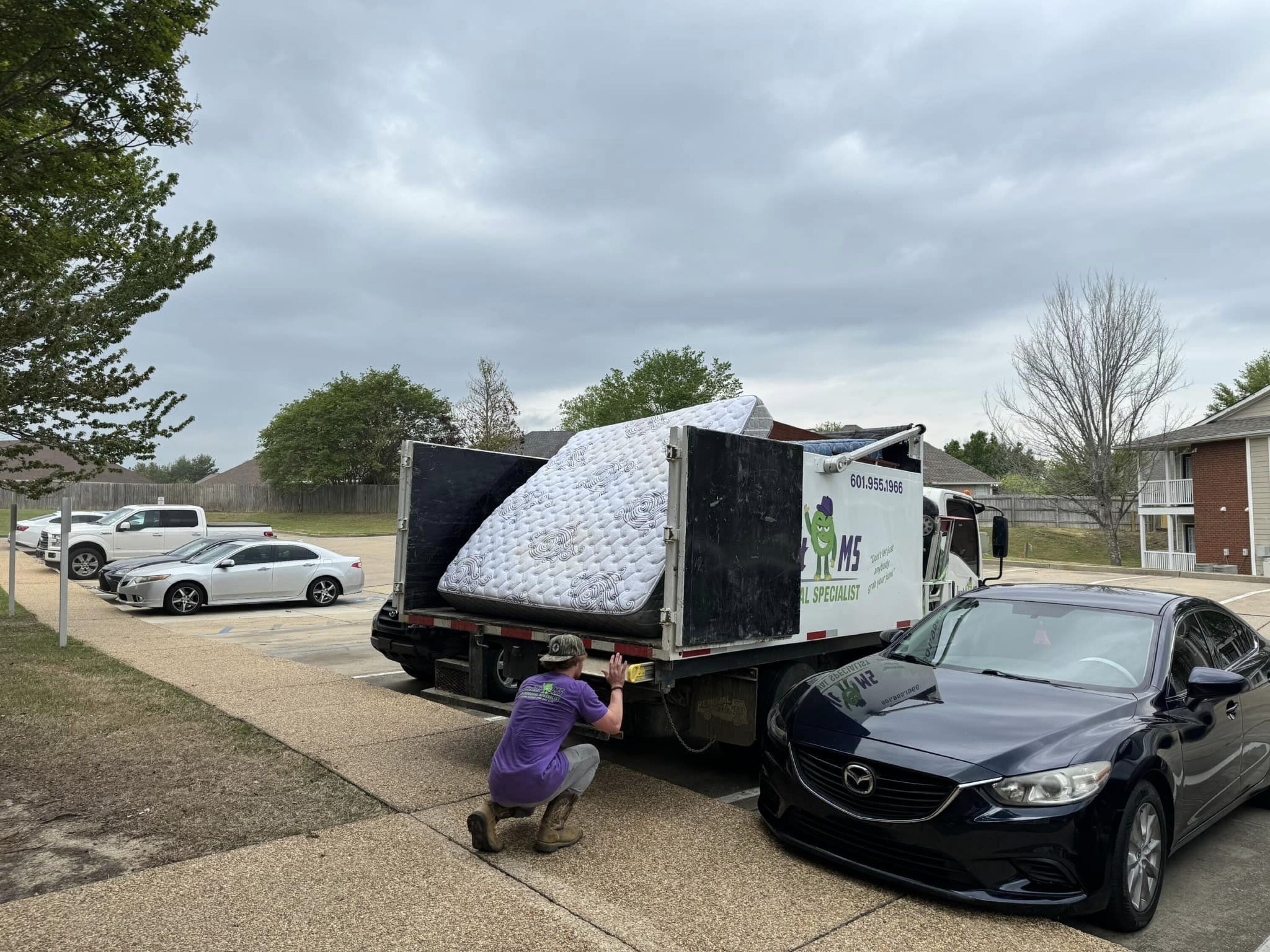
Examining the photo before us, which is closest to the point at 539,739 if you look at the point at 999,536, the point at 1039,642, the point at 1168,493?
the point at 1039,642

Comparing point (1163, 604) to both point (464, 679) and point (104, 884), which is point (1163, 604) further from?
point (104, 884)

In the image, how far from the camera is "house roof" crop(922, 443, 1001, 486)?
52875mm

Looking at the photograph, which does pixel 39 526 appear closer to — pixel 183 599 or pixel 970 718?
pixel 183 599

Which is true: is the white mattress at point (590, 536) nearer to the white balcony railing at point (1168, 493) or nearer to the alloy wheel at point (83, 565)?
the alloy wheel at point (83, 565)

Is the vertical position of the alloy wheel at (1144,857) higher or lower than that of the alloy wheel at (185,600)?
lower

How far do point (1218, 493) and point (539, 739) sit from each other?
34.3 metres

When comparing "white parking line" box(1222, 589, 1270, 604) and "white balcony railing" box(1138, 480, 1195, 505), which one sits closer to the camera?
"white parking line" box(1222, 589, 1270, 604)

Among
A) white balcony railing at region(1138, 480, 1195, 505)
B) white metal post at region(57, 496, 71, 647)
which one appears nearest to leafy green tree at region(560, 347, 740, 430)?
white balcony railing at region(1138, 480, 1195, 505)

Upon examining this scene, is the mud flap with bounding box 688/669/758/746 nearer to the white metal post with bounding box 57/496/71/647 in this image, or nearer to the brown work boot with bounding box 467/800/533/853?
the brown work boot with bounding box 467/800/533/853

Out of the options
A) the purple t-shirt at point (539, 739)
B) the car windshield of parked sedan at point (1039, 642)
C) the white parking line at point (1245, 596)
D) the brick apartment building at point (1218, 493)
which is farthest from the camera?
the brick apartment building at point (1218, 493)

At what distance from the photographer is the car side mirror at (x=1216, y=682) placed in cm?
446

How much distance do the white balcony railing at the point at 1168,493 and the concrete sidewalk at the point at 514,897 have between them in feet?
112

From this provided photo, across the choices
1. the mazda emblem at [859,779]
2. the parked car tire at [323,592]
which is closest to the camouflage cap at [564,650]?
the mazda emblem at [859,779]

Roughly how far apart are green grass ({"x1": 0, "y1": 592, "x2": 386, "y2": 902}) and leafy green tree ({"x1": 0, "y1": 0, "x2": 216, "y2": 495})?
3.83m
